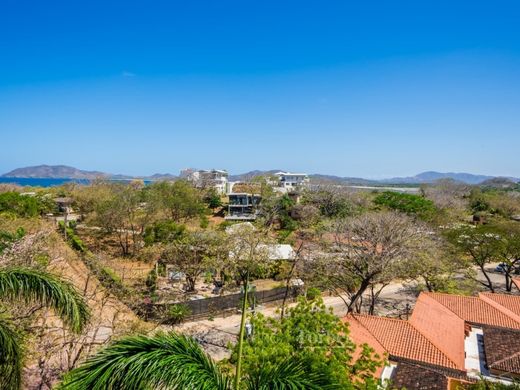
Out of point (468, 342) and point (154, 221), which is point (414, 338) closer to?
point (468, 342)

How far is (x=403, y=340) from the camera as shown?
1155 centimetres

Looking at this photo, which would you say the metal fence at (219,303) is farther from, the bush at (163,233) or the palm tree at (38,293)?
the palm tree at (38,293)

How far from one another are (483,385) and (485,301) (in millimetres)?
8496

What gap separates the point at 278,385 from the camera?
3859 mm

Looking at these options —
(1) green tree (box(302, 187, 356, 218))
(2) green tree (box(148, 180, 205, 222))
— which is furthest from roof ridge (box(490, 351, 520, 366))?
(2) green tree (box(148, 180, 205, 222))

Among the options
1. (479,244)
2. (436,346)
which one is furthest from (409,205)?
(436,346)

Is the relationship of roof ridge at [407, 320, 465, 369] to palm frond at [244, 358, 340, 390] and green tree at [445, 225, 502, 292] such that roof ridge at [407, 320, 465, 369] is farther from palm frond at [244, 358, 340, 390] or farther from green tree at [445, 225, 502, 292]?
green tree at [445, 225, 502, 292]

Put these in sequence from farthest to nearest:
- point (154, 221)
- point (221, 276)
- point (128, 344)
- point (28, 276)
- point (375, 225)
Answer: point (154, 221) < point (221, 276) < point (375, 225) < point (28, 276) < point (128, 344)

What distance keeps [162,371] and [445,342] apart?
1180 cm

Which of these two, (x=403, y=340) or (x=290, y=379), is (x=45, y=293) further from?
(x=403, y=340)

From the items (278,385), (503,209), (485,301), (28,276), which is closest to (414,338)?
(485,301)

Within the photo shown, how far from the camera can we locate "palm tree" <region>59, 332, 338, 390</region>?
3.43 meters

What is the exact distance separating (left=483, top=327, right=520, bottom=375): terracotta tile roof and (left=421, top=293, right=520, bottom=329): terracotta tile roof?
4.34 feet

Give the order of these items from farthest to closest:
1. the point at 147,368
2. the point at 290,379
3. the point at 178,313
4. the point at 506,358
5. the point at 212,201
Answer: the point at 212,201
the point at 178,313
the point at 506,358
the point at 290,379
the point at 147,368
